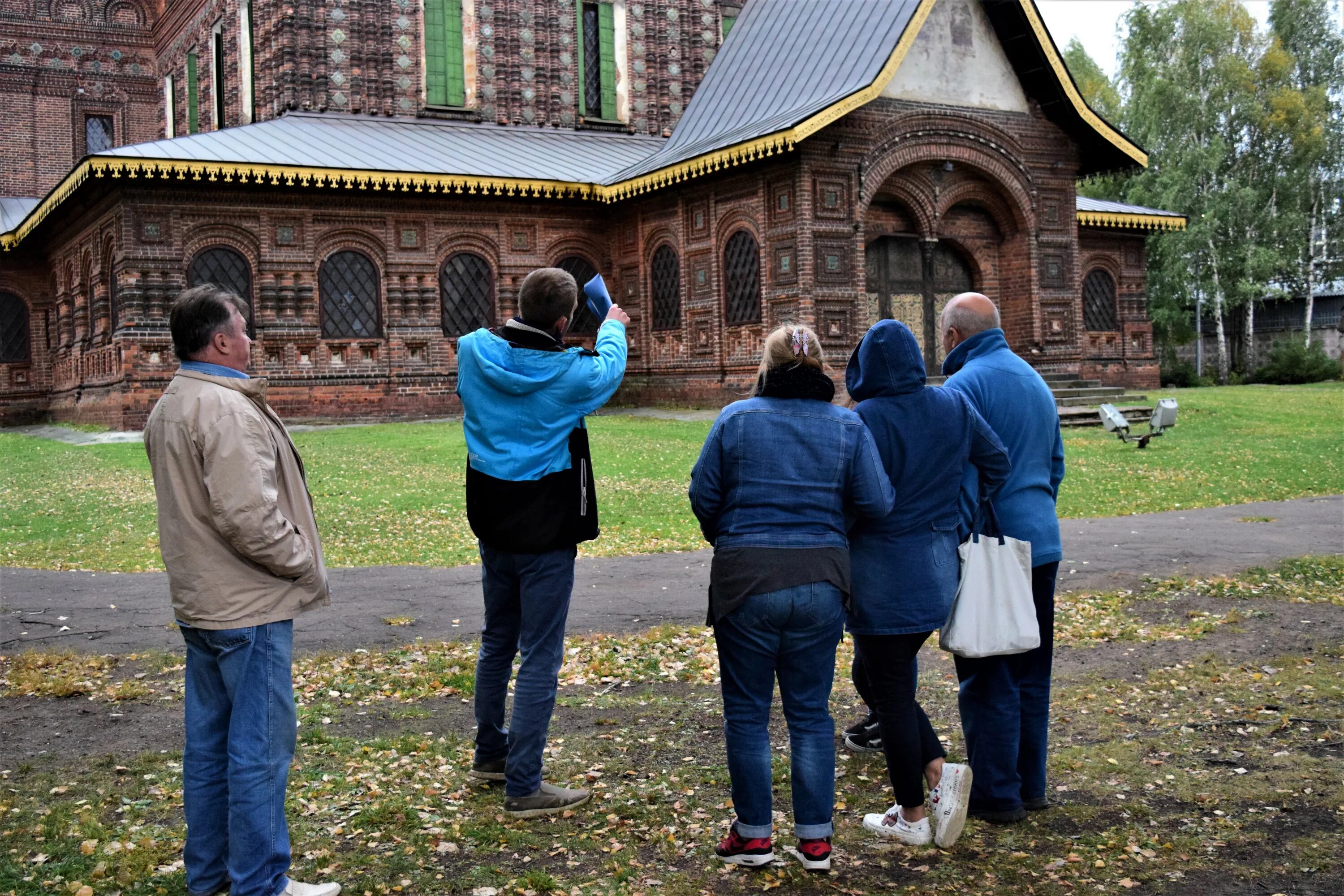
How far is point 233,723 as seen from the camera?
13.3ft

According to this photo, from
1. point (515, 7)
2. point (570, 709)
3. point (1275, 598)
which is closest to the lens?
point (570, 709)

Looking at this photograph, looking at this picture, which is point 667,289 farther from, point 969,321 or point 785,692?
point 785,692

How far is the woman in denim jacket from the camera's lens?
432cm

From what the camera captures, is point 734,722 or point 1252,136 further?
point 1252,136

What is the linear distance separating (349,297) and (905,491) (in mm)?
23751

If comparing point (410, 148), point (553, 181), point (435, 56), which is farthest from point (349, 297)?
point (435, 56)

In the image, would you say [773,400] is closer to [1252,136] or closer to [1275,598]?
[1275,598]

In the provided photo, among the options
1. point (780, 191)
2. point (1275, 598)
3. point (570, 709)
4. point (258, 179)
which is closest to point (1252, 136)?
point (780, 191)

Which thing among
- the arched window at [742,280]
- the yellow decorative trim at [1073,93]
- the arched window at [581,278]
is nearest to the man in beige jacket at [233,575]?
the arched window at [742,280]

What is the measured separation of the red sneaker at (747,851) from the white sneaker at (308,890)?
1.29 meters

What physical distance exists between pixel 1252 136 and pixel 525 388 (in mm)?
42880

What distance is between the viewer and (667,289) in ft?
90.7

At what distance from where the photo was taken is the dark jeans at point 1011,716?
489 centimetres

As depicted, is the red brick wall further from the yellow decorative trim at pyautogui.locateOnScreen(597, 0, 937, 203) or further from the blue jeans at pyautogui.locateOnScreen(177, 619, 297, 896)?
the blue jeans at pyautogui.locateOnScreen(177, 619, 297, 896)
